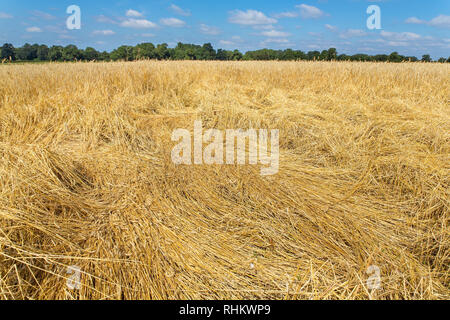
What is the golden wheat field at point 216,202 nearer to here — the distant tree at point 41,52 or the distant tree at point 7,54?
the distant tree at point 7,54

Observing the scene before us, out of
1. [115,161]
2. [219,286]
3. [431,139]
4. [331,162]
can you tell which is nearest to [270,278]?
[219,286]

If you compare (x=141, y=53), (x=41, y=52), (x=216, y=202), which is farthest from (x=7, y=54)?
(x=41, y=52)

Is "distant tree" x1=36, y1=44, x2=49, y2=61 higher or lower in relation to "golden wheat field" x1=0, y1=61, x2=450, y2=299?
higher

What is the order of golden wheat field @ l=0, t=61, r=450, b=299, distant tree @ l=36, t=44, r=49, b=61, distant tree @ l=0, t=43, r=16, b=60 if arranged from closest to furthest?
golden wheat field @ l=0, t=61, r=450, b=299 → distant tree @ l=0, t=43, r=16, b=60 → distant tree @ l=36, t=44, r=49, b=61

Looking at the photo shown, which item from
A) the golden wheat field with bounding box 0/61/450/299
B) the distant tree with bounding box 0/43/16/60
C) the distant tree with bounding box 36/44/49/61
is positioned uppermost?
the distant tree with bounding box 36/44/49/61

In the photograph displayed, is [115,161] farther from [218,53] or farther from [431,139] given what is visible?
[218,53]

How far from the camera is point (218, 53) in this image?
98.5 ft

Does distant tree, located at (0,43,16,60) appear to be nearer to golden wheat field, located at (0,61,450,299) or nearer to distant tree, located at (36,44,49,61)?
golden wheat field, located at (0,61,450,299)

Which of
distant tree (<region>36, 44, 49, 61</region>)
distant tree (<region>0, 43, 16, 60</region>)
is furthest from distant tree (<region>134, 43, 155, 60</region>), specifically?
distant tree (<region>36, 44, 49, 61</region>)

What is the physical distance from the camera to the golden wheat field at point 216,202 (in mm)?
1418

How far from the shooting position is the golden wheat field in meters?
1.42

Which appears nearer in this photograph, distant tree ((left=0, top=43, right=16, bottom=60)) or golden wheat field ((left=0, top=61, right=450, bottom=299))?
golden wheat field ((left=0, top=61, right=450, bottom=299))

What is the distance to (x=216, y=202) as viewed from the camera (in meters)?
2.17

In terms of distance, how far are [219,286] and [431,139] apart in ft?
9.66
